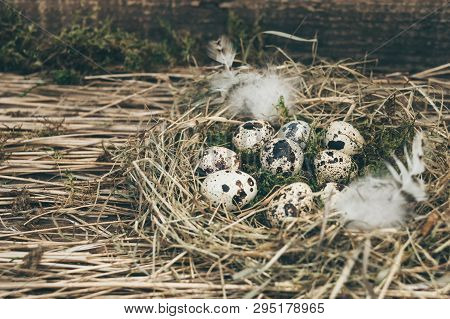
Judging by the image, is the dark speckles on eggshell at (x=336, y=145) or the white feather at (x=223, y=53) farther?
the white feather at (x=223, y=53)

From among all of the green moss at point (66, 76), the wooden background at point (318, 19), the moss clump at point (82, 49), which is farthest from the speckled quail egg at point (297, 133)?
the green moss at point (66, 76)

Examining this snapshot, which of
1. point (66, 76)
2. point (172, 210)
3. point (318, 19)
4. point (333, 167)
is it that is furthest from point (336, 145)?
point (66, 76)

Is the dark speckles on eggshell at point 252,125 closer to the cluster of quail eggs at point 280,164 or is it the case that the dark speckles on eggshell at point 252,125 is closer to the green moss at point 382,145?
the cluster of quail eggs at point 280,164

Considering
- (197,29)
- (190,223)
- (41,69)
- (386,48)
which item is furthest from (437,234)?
(41,69)

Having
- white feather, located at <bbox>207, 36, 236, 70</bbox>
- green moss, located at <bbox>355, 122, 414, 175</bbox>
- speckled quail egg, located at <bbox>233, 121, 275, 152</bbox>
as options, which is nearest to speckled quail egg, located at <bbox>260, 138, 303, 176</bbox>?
speckled quail egg, located at <bbox>233, 121, 275, 152</bbox>

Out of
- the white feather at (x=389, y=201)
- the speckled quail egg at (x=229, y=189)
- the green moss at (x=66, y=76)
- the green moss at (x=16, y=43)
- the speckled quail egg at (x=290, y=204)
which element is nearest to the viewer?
the white feather at (x=389, y=201)

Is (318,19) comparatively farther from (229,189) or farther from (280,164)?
(229,189)

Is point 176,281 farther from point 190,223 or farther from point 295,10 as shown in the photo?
point 295,10
